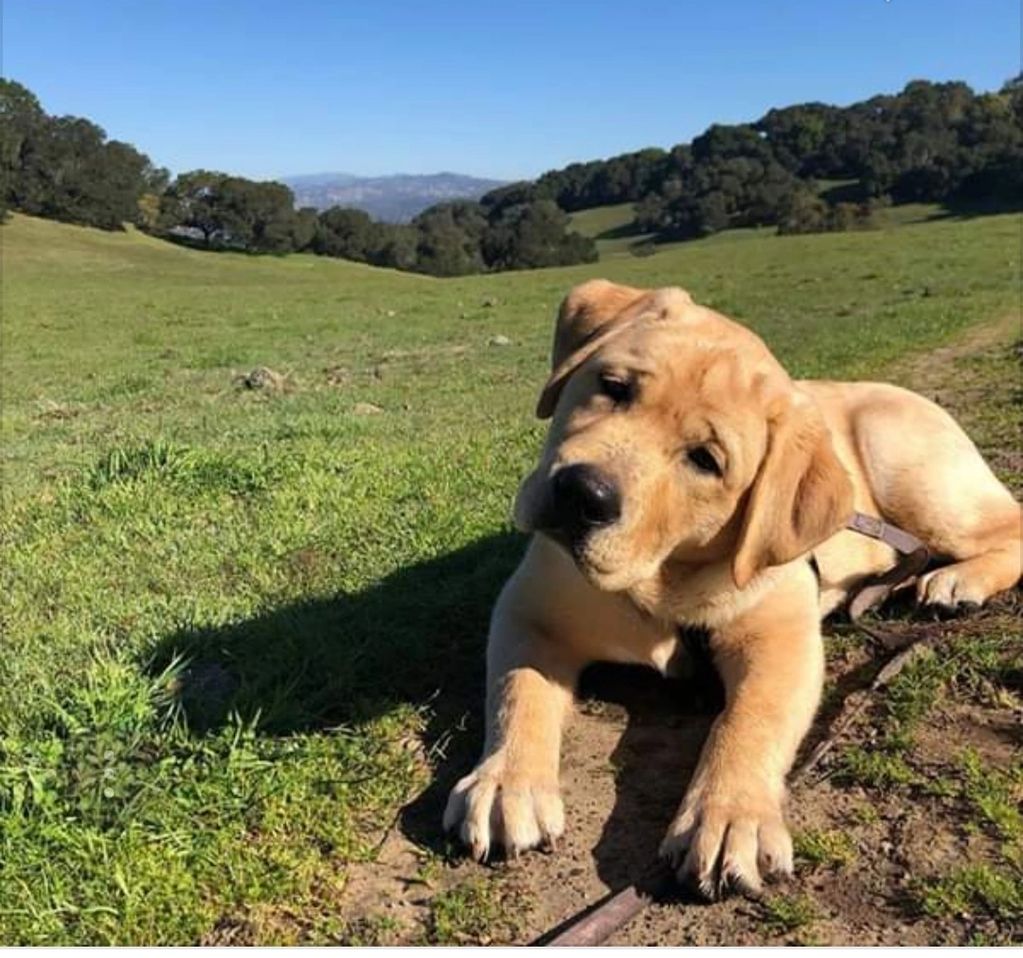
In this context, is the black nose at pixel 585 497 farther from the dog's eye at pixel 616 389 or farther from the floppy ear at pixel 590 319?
the floppy ear at pixel 590 319

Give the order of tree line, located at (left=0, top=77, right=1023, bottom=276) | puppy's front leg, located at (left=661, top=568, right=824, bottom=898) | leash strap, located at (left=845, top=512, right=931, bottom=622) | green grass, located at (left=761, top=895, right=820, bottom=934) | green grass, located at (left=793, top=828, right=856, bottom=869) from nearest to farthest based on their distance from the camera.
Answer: green grass, located at (left=761, top=895, right=820, bottom=934) < puppy's front leg, located at (left=661, top=568, right=824, bottom=898) < green grass, located at (left=793, top=828, right=856, bottom=869) < leash strap, located at (left=845, top=512, right=931, bottom=622) < tree line, located at (left=0, top=77, right=1023, bottom=276)

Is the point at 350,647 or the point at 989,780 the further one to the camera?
the point at 350,647

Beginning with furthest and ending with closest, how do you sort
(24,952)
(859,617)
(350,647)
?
(859,617), (350,647), (24,952)

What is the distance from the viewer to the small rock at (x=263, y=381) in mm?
13234

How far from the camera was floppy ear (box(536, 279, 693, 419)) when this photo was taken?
344 centimetres

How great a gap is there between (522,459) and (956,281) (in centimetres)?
2136

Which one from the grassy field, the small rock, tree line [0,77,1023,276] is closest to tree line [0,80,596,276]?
tree line [0,77,1023,276]

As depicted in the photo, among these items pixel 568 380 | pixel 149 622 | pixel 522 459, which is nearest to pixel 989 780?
pixel 568 380

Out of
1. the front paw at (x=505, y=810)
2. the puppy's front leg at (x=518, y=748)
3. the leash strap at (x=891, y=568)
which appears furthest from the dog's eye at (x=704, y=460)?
the leash strap at (x=891, y=568)

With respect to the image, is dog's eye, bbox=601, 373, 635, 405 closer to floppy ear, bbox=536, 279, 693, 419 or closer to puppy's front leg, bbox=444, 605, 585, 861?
floppy ear, bbox=536, 279, 693, 419

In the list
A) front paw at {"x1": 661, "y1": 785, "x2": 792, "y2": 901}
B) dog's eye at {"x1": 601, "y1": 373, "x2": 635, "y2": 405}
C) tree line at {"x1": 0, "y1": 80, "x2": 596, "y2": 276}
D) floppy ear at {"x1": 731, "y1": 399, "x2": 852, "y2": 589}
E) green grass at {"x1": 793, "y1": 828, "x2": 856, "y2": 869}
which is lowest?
green grass at {"x1": 793, "y1": 828, "x2": 856, "y2": 869}

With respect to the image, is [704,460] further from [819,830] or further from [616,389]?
[819,830]

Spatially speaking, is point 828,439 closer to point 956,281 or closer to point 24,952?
point 24,952

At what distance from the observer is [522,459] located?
7.48 m
